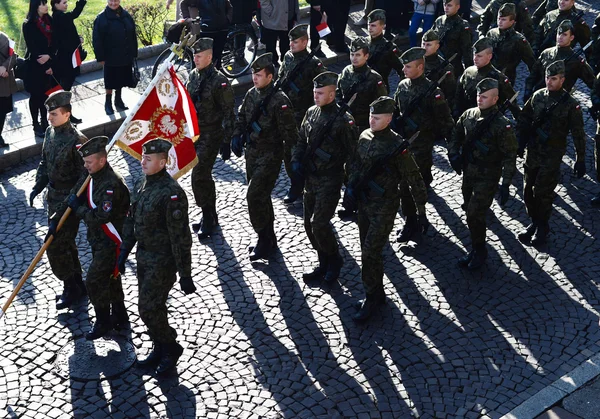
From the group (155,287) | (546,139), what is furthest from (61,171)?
(546,139)

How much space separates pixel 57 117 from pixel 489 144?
15.1 ft

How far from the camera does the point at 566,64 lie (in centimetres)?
1245

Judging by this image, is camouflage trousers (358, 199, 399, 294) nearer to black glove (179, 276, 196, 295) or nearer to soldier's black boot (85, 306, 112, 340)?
black glove (179, 276, 196, 295)

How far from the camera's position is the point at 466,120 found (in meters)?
10.1

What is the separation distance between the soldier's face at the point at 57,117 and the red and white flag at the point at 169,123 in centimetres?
65

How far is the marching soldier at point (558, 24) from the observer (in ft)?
47.0

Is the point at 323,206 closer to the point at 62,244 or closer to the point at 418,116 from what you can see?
the point at 418,116

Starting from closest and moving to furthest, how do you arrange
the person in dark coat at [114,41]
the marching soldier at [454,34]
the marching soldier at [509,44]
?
the marching soldier at [509,44], the person in dark coat at [114,41], the marching soldier at [454,34]

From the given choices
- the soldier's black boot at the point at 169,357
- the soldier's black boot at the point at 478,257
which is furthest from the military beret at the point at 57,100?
the soldier's black boot at the point at 478,257

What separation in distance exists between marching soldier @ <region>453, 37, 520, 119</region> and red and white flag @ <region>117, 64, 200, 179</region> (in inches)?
147

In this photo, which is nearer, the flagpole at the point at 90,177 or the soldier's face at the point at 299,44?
the flagpole at the point at 90,177

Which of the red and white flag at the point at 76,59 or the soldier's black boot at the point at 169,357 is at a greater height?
the red and white flag at the point at 76,59

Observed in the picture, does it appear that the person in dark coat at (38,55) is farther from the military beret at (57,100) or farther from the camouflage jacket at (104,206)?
the camouflage jacket at (104,206)

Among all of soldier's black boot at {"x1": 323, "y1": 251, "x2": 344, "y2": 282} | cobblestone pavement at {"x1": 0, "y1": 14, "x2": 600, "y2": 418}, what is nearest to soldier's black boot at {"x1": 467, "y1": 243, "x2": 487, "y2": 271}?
cobblestone pavement at {"x1": 0, "y1": 14, "x2": 600, "y2": 418}
